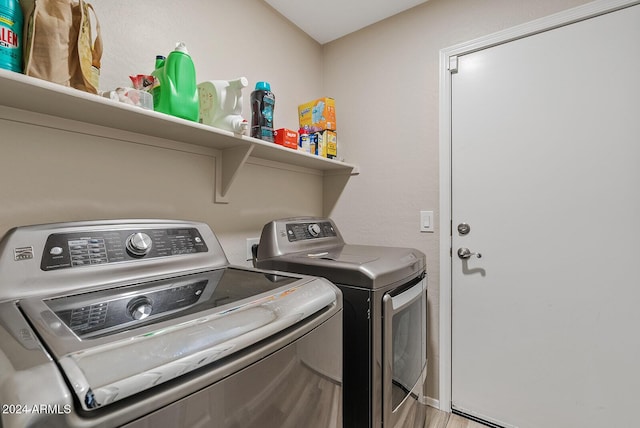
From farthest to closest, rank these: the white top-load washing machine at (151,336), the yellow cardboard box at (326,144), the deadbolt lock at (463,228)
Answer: the yellow cardboard box at (326,144) < the deadbolt lock at (463,228) < the white top-load washing machine at (151,336)

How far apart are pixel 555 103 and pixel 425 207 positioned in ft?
2.71

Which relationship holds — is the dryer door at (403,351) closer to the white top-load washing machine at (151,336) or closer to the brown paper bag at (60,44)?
the white top-load washing machine at (151,336)

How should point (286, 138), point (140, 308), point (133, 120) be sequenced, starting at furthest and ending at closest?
point (286, 138) < point (133, 120) < point (140, 308)

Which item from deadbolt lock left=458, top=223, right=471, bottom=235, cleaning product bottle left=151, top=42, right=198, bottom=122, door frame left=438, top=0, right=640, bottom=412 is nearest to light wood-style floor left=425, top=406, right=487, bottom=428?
door frame left=438, top=0, right=640, bottom=412

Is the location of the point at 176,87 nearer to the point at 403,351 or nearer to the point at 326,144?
the point at 326,144

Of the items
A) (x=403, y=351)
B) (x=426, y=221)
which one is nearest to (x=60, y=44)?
(x=403, y=351)

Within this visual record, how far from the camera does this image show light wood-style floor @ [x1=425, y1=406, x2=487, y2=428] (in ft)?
5.37

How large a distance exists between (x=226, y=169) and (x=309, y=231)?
0.58 meters

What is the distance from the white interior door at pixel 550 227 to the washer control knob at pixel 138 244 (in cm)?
159

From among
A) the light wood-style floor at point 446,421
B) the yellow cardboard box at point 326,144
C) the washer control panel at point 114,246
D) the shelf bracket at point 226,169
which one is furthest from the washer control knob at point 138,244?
the light wood-style floor at point 446,421

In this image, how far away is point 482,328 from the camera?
5.45ft

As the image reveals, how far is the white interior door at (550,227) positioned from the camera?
4.41 ft

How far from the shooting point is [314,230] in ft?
5.79

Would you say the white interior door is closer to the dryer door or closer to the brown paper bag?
the dryer door
